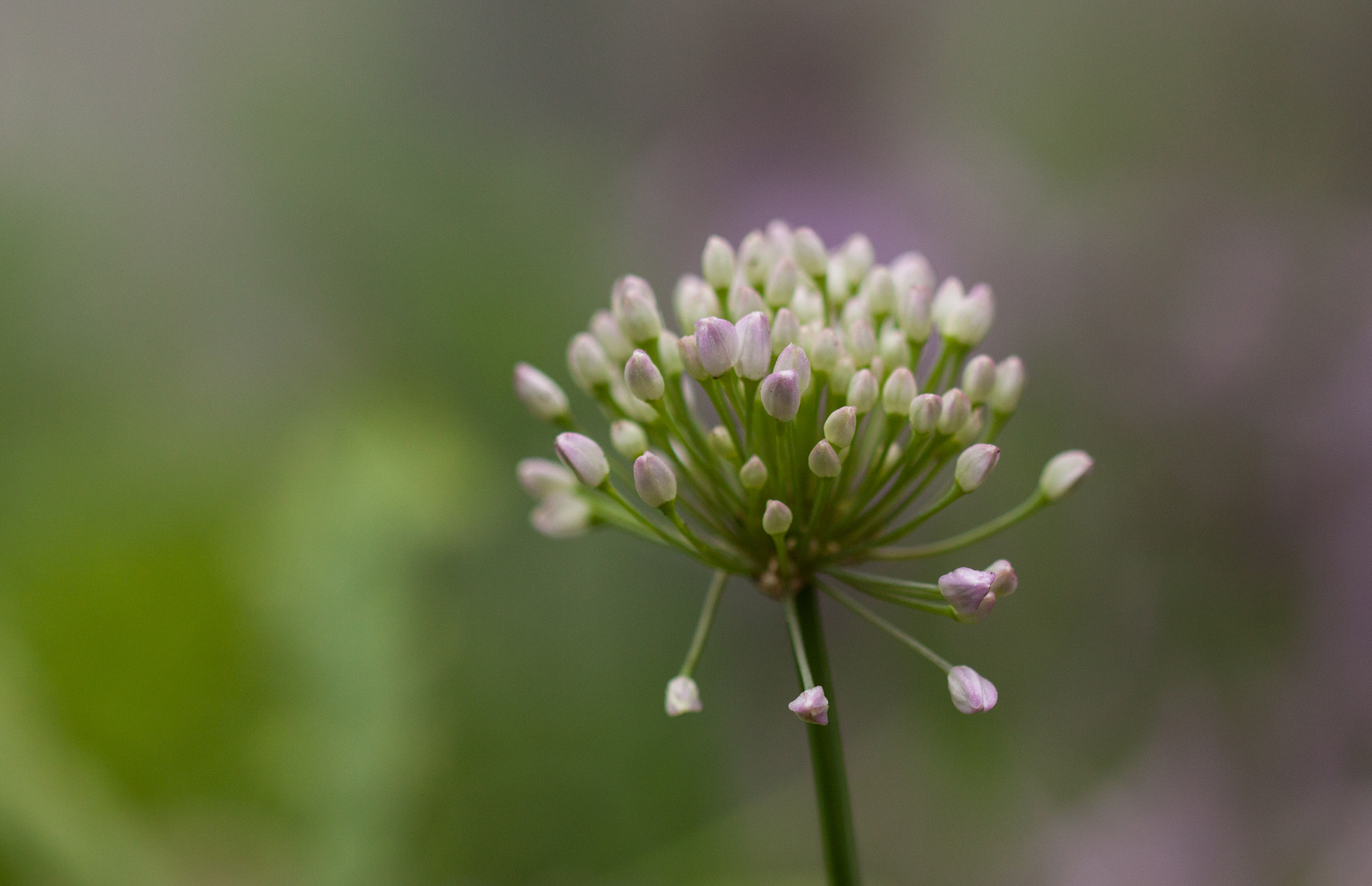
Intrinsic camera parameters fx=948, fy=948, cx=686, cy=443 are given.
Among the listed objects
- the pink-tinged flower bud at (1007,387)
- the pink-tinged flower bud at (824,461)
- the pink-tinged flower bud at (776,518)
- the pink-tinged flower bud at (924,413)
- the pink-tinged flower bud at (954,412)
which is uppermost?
the pink-tinged flower bud at (1007,387)

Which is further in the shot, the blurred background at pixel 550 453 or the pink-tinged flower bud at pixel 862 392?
the blurred background at pixel 550 453

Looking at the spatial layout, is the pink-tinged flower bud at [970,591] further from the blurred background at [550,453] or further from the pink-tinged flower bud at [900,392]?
the blurred background at [550,453]

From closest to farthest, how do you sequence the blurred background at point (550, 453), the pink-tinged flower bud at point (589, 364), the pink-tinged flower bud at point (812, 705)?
the pink-tinged flower bud at point (812, 705) → the pink-tinged flower bud at point (589, 364) → the blurred background at point (550, 453)

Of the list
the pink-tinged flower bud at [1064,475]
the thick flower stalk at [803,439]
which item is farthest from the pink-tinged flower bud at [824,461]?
the pink-tinged flower bud at [1064,475]

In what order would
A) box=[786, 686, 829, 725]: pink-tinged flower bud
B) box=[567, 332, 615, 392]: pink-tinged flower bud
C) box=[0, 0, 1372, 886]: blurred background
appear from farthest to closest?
1. box=[0, 0, 1372, 886]: blurred background
2. box=[567, 332, 615, 392]: pink-tinged flower bud
3. box=[786, 686, 829, 725]: pink-tinged flower bud

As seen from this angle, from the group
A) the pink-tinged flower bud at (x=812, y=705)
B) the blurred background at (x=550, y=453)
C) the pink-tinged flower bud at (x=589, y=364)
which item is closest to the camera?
the pink-tinged flower bud at (x=812, y=705)

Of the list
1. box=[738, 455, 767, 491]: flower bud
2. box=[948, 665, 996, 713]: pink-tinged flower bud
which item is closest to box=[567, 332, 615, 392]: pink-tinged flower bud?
box=[738, 455, 767, 491]: flower bud

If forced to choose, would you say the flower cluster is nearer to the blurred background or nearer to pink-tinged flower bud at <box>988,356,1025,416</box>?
pink-tinged flower bud at <box>988,356,1025,416</box>

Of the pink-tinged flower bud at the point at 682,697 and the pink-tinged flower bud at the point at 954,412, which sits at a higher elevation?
the pink-tinged flower bud at the point at 954,412
